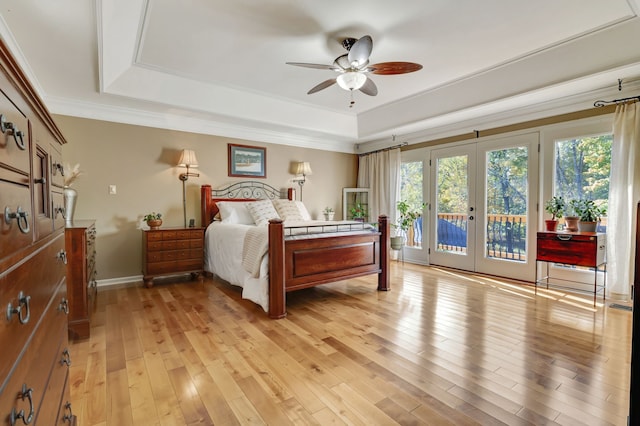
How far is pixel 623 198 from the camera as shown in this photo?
3.33m

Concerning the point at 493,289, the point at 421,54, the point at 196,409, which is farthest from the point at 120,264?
the point at 493,289

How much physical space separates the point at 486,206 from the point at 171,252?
452 centimetres

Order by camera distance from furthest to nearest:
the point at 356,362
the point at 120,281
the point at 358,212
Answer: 1. the point at 358,212
2. the point at 120,281
3. the point at 356,362

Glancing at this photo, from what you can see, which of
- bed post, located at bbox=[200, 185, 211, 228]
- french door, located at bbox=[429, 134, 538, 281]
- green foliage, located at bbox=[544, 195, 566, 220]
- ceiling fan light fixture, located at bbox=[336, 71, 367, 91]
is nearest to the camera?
ceiling fan light fixture, located at bbox=[336, 71, 367, 91]

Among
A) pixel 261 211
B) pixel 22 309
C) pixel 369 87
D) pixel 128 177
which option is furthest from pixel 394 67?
pixel 128 177

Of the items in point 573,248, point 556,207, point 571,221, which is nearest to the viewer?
point 573,248

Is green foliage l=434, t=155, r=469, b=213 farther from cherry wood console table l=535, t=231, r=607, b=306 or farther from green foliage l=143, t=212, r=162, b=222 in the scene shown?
green foliage l=143, t=212, r=162, b=222

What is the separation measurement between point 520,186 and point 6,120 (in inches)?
198

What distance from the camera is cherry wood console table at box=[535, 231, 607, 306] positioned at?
10.8 feet

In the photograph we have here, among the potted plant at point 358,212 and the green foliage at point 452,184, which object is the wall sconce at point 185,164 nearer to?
the potted plant at point 358,212

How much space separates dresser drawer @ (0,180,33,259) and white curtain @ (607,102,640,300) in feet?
15.5

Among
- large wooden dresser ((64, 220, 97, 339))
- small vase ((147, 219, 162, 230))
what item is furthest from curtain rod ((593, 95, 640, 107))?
small vase ((147, 219, 162, 230))

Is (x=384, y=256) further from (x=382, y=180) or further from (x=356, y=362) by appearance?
(x=382, y=180)

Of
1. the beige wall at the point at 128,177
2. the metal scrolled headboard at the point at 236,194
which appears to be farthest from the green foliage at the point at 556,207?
the beige wall at the point at 128,177
